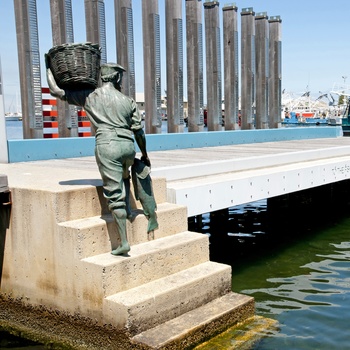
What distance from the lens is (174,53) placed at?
1464 cm

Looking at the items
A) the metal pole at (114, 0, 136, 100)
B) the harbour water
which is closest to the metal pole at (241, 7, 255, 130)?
the harbour water

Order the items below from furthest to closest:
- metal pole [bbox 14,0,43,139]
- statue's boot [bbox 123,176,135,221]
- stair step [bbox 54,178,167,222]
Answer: metal pole [bbox 14,0,43,139]
statue's boot [bbox 123,176,135,221]
stair step [bbox 54,178,167,222]

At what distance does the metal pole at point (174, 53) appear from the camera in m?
14.6

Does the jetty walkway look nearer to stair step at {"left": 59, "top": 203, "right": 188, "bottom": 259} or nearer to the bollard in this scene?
the bollard

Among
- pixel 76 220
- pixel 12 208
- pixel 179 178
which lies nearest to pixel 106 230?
pixel 76 220

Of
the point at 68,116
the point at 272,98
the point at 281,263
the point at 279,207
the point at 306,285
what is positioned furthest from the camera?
the point at 272,98

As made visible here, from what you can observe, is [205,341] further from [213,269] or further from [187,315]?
[213,269]

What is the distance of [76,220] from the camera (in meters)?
5.67

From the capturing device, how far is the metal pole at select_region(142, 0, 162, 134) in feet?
45.1

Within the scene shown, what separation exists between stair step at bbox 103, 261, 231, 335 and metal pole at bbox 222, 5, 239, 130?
455 inches

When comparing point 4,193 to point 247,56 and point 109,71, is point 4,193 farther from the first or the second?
point 247,56

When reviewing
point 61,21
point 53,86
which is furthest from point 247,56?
point 53,86

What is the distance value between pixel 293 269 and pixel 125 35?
7349 mm

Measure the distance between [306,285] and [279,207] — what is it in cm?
625
